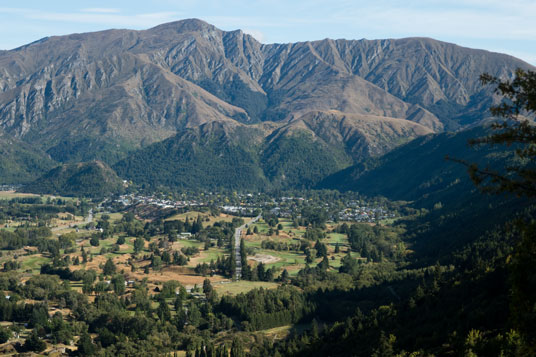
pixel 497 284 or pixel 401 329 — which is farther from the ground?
pixel 497 284

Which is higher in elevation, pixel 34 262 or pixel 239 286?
pixel 239 286

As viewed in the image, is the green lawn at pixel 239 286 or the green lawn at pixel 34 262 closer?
the green lawn at pixel 239 286

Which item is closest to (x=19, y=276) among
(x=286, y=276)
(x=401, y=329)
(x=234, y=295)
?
(x=234, y=295)

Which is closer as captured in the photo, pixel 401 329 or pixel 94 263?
pixel 401 329

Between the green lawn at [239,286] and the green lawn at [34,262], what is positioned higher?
the green lawn at [239,286]

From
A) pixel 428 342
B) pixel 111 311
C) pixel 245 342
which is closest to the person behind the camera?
pixel 428 342

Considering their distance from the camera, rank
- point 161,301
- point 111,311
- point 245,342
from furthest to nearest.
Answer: point 161,301
point 111,311
point 245,342

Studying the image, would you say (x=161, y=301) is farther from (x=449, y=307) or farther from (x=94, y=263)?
(x=449, y=307)

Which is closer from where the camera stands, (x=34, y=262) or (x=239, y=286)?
(x=239, y=286)

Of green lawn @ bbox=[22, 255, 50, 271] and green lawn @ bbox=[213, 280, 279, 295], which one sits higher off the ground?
green lawn @ bbox=[213, 280, 279, 295]

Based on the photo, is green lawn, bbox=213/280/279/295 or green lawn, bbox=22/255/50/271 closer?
green lawn, bbox=213/280/279/295

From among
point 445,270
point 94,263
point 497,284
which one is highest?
point 497,284
